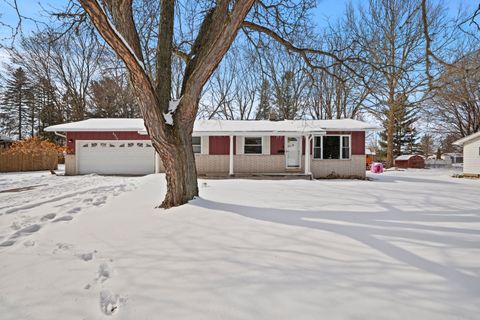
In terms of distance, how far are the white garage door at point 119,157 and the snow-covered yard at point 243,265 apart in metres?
10.7

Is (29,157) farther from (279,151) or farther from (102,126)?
(279,151)

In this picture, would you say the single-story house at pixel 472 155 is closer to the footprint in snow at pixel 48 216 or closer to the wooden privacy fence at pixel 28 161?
the footprint in snow at pixel 48 216

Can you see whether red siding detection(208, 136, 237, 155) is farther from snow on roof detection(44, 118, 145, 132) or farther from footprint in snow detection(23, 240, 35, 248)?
footprint in snow detection(23, 240, 35, 248)

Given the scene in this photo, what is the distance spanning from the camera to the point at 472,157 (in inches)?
628

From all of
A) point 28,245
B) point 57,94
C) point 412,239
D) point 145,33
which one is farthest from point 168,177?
point 57,94

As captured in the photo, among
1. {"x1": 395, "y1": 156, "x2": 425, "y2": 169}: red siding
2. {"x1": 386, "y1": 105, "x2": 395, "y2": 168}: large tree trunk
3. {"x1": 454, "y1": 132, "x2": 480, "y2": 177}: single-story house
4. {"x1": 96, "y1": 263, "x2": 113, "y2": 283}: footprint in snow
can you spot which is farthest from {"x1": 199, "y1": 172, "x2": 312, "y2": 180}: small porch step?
{"x1": 395, "y1": 156, "x2": 425, "y2": 169}: red siding

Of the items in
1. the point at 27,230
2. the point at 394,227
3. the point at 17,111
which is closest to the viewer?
the point at 394,227

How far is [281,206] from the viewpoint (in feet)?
15.4

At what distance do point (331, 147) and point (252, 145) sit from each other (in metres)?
4.47

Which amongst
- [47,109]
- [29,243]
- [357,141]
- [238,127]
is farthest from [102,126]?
[47,109]

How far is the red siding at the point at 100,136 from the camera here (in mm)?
14562

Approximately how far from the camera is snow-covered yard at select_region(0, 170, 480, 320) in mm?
1804

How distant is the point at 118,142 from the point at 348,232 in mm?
14734

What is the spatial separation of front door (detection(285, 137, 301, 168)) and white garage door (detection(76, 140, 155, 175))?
320 inches
